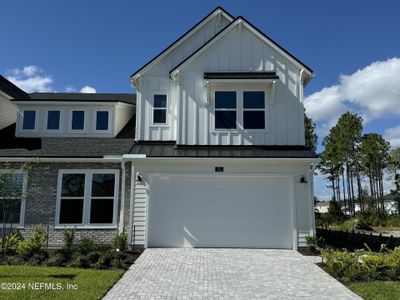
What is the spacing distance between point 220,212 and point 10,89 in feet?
41.1

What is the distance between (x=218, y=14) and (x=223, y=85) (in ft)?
13.4

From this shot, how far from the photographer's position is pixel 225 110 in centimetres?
1360

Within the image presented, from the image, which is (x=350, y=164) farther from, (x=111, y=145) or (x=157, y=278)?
(x=157, y=278)

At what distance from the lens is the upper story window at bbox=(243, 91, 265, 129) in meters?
13.5

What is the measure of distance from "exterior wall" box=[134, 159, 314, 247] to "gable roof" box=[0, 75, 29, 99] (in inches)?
334

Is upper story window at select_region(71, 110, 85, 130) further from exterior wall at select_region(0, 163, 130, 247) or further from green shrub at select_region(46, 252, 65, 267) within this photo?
green shrub at select_region(46, 252, 65, 267)

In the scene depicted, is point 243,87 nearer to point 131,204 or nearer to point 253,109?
point 253,109

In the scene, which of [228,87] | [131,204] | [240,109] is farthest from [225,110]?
[131,204]

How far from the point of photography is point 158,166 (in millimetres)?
12883

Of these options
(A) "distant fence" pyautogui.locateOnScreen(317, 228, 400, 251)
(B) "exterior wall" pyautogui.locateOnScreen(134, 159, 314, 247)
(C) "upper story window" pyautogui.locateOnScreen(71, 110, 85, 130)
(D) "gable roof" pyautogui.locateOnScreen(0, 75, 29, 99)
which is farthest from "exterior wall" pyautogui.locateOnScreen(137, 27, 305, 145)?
(D) "gable roof" pyautogui.locateOnScreen(0, 75, 29, 99)

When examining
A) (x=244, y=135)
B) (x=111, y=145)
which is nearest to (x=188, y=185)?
(x=244, y=135)

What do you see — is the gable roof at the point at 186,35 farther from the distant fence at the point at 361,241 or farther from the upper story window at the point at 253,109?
the distant fence at the point at 361,241

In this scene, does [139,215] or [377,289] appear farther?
[139,215]

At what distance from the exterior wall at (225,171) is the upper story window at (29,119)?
6.09m
